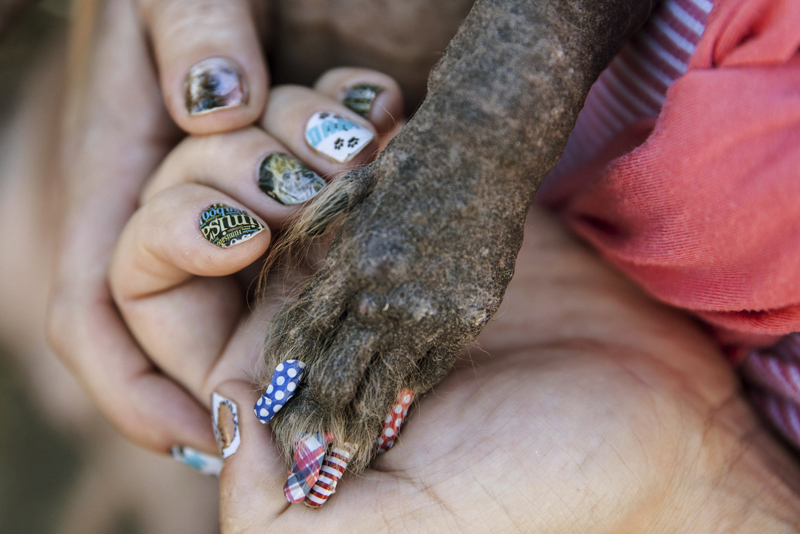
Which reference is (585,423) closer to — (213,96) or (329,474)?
(329,474)

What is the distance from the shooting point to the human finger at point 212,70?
0.97 m

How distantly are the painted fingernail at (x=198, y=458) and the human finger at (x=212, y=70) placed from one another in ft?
2.15

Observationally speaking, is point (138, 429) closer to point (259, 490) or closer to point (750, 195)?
point (259, 490)

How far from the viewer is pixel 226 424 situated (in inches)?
34.4

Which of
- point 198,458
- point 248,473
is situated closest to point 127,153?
point 198,458

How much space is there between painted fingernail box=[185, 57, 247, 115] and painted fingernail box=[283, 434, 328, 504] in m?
0.60

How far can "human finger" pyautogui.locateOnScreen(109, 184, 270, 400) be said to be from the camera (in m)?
0.79

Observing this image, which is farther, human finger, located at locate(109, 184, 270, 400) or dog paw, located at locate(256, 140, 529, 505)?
human finger, located at locate(109, 184, 270, 400)

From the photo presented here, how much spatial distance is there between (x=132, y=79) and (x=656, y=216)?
1137mm

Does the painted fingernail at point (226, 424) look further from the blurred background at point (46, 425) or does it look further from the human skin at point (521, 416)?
the blurred background at point (46, 425)

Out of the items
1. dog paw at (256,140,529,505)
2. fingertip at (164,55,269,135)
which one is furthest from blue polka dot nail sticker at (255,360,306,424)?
fingertip at (164,55,269,135)

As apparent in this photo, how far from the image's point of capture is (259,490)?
0.79 meters

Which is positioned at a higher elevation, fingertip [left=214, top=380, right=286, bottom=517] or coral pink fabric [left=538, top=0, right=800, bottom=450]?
coral pink fabric [left=538, top=0, right=800, bottom=450]

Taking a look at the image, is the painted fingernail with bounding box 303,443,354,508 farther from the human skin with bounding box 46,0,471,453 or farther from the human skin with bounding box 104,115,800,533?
the human skin with bounding box 46,0,471,453
